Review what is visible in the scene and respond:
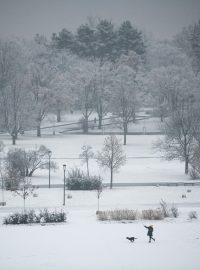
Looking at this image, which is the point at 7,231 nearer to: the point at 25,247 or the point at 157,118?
the point at 25,247

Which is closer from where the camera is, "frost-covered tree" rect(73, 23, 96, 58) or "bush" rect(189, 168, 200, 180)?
"bush" rect(189, 168, 200, 180)

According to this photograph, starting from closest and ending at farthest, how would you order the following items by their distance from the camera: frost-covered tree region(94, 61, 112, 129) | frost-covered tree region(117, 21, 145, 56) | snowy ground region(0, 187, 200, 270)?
snowy ground region(0, 187, 200, 270) → frost-covered tree region(94, 61, 112, 129) → frost-covered tree region(117, 21, 145, 56)

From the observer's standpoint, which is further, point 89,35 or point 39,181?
point 89,35

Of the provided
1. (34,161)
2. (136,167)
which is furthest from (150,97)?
(34,161)

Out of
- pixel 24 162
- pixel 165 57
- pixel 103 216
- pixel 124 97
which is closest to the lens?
pixel 103 216

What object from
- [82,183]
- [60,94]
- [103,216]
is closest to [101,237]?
[103,216]

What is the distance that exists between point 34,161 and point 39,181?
373 centimetres

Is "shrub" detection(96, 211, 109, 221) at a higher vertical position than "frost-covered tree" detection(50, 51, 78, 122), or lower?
lower

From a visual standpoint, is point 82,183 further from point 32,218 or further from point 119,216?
point 32,218

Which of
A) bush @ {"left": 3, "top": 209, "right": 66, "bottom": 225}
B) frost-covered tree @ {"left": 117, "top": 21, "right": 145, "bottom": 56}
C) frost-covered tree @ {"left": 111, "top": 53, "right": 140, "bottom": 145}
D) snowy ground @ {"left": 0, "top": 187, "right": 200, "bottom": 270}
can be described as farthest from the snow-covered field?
frost-covered tree @ {"left": 117, "top": 21, "right": 145, "bottom": 56}

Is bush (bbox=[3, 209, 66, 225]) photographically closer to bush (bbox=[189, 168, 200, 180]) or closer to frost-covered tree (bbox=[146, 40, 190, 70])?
bush (bbox=[189, 168, 200, 180])

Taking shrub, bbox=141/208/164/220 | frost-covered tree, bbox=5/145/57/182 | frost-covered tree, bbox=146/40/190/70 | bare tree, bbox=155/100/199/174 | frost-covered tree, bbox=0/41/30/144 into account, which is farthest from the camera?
frost-covered tree, bbox=146/40/190/70

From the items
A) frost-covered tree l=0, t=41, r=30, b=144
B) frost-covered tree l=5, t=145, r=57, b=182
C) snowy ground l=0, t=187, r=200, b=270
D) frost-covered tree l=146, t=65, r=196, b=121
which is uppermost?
frost-covered tree l=146, t=65, r=196, b=121

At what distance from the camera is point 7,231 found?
100 feet
